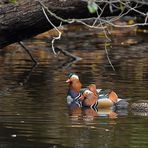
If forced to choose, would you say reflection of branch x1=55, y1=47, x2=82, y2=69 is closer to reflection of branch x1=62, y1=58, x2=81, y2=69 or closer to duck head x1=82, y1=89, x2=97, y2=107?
reflection of branch x1=62, y1=58, x2=81, y2=69

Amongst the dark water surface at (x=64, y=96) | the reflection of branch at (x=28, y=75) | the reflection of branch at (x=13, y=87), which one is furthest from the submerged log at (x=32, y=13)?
the reflection of branch at (x=28, y=75)

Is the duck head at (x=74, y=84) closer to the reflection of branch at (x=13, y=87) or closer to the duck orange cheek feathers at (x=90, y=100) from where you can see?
the duck orange cheek feathers at (x=90, y=100)

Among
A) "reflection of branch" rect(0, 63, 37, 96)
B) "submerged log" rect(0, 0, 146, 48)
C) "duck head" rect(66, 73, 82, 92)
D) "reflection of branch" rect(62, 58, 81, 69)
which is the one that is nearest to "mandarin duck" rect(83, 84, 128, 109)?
"duck head" rect(66, 73, 82, 92)

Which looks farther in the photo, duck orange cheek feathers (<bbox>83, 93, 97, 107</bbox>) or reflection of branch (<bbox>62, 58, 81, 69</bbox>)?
reflection of branch (<bbox>62, 58, 81, 69</bbox>)

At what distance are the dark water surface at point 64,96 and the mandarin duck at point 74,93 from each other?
0.15m

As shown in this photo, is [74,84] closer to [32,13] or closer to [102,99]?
[102,99]

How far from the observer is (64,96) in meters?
14.9

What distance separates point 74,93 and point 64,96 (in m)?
0.22

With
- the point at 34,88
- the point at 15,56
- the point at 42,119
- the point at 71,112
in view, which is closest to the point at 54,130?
the point at 42,119

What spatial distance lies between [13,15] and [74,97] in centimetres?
185

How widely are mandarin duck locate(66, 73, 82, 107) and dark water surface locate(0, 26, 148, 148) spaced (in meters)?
0.15

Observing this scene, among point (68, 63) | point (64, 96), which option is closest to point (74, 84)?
point (64, 96)

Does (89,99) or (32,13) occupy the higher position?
(32,13)

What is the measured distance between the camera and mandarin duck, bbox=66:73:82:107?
1433 cm
